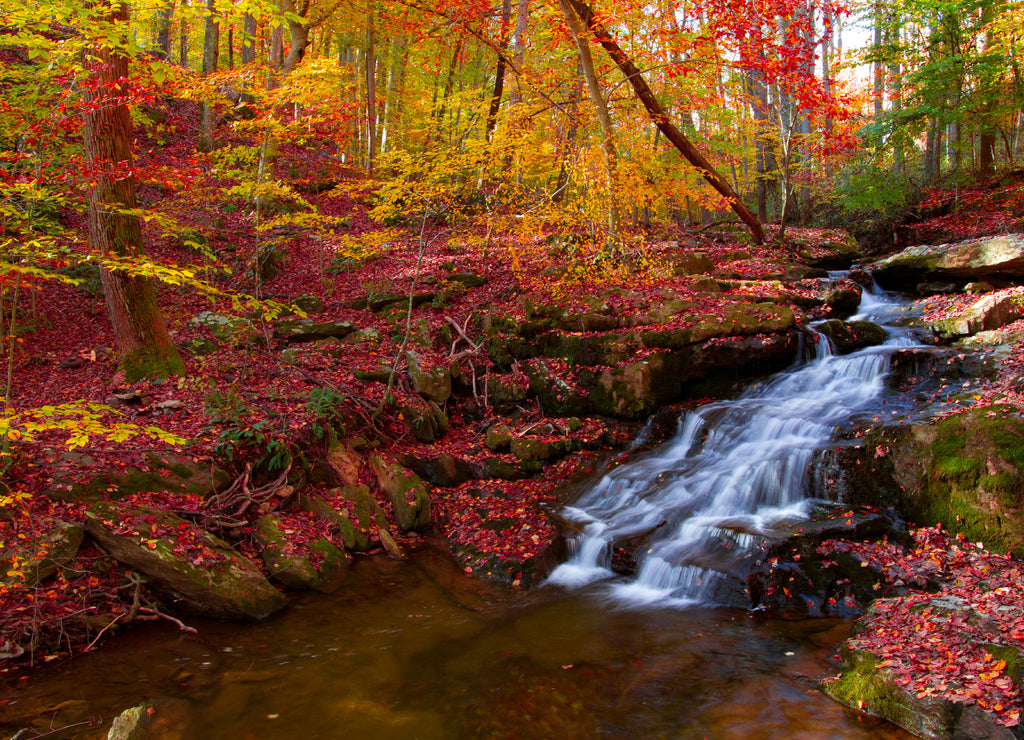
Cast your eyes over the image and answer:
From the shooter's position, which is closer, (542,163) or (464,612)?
(464,612)

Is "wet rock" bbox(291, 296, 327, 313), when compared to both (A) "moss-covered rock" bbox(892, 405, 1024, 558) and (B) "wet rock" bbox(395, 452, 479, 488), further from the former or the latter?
(A) "moss-covered rock" bbox(892, 405, 1024, 558)

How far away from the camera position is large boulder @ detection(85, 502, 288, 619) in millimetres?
5523

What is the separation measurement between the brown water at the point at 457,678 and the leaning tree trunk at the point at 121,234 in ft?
14.2

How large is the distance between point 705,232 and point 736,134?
3031 millimetres

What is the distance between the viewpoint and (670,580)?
6441 mm

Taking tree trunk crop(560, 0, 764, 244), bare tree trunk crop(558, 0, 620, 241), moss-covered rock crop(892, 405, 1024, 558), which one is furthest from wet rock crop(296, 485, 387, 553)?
tree trunk crop(560, 0, 764, 244)

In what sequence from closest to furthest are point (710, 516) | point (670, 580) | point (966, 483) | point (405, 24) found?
point (966, 483) → point (670, 580) → point (710, 516) → point (405, 24)

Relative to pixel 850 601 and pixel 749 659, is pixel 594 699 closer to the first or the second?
pixel 749 659

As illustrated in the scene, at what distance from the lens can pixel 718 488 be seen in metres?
7.61

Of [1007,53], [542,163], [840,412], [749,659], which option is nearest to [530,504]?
[749,659]

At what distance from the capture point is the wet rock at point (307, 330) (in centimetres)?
1133

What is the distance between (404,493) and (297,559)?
1.91 metres

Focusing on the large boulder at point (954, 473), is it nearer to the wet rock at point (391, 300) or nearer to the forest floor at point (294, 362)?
the forest floor at point (294, 362)

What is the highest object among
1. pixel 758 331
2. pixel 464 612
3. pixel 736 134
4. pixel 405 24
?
pixel 405 24
